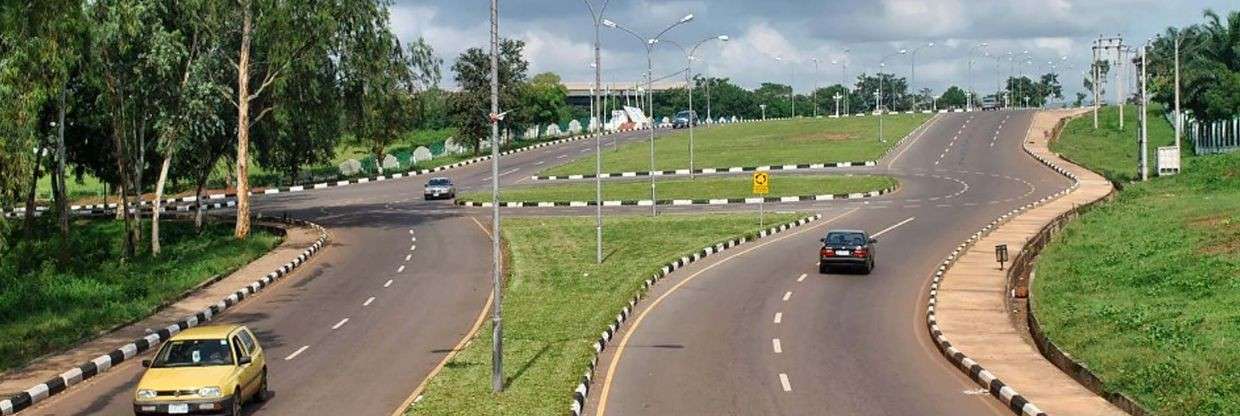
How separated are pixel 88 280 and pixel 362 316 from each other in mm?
11134

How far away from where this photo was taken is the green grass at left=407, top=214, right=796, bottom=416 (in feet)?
70.1

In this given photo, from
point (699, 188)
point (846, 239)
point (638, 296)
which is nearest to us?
point (638, 296)

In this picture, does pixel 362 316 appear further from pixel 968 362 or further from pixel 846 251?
pixel 846 251

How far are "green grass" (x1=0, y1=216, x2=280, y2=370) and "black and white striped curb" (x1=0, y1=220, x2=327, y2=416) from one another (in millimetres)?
1427

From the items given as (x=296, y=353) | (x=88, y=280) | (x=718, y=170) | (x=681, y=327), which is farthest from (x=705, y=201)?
(x=296, y=353)

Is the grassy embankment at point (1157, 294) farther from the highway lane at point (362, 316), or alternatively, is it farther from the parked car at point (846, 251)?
the highway lane at point (362, 316)

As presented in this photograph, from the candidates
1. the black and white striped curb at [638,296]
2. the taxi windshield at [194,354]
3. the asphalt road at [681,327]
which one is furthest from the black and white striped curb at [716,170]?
the taxi windshield at [194,354]

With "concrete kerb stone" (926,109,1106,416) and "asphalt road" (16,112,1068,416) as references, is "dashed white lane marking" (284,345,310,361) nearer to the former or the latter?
"asphalt road" (16,112,1068,416)

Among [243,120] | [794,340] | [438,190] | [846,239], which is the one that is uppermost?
[243,120]

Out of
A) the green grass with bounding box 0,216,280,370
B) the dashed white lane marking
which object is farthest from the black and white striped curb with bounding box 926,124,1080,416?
the green grass with bounding box 0,216,280,370

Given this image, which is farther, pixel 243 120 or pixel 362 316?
pixel 243 120

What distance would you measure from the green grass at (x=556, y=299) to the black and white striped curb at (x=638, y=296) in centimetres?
18

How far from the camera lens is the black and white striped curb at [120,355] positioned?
874 inches

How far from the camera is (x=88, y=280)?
3916cm
